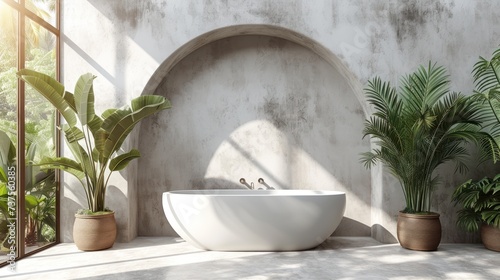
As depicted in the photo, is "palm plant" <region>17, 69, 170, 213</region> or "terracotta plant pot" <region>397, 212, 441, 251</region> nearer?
"palm plant" <region>17, 69, 170, 213</region>

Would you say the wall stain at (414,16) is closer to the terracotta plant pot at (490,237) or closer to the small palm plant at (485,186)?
the small palm plant at (485,186)

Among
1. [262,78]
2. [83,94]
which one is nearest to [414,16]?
[262,78]

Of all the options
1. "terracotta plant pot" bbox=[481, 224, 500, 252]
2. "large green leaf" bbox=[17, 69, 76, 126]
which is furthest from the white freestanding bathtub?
"terracotta plant pot" bbox=[481, 224, 500, 252]

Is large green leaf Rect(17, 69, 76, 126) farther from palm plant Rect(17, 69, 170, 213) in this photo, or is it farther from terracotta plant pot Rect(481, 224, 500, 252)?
terracotta plant pot Rect(481, 224, 500, 252)

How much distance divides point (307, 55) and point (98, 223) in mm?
2773

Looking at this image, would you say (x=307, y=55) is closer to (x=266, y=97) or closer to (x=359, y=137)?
(x=266, y=97)

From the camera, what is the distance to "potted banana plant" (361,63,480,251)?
11.1 ft

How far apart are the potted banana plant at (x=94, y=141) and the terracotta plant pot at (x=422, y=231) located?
2439 mm

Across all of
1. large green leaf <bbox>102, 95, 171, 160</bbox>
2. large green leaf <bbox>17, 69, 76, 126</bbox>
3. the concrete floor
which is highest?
large green leaf <bbox>17, 69, 76, 126</bbox>

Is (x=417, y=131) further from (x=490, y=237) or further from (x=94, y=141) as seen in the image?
(x=94, y=141)

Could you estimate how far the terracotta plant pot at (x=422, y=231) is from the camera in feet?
11.3

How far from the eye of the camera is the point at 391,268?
2.93 metres

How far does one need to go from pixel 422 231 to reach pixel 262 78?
2.24 metres

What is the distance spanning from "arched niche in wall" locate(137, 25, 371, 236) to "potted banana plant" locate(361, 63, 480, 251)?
2.22 feet
